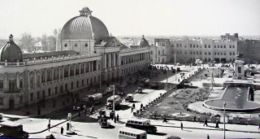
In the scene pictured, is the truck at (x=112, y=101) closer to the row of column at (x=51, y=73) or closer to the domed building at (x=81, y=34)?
the row of column at (x=51, y=73)

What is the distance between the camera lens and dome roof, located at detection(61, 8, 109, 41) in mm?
88312

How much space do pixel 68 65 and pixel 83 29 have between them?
1935cm

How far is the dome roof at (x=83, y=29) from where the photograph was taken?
88.3m

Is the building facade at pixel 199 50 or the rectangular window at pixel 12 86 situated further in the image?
the building facade at pixel 199 50

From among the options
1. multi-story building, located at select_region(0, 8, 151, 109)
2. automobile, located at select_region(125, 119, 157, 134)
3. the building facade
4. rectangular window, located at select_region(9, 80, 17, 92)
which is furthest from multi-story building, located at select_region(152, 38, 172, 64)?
automobile, located at select_region(125, 119, 157, 134)

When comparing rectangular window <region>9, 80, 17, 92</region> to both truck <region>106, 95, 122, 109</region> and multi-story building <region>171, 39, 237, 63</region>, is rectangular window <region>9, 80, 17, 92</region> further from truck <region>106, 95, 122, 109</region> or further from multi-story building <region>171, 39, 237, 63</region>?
multi-story building <region>171, 39, 237, 63</region>

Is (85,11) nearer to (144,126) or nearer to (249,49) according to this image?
(144,126)

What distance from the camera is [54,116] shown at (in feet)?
165

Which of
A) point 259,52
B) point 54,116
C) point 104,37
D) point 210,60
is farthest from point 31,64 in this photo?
point 259,52

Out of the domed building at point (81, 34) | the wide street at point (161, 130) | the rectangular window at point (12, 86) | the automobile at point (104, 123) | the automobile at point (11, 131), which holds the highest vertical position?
the domed building at point (81, 34)

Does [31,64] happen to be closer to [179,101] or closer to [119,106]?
[119,106]

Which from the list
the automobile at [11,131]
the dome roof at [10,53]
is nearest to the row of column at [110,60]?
the dome roof at [10,53]

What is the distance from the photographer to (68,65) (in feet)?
235

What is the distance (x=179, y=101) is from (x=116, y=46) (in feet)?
116
